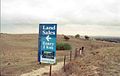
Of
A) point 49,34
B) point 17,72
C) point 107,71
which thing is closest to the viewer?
point 49,34

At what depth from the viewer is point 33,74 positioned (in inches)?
729

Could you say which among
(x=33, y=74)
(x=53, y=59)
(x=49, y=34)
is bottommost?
(x=33, y=74)

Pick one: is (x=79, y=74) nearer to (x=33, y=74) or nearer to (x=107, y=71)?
(x=107, y=71)

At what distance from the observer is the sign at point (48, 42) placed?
1261 centimetres

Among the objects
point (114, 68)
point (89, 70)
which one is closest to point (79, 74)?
point (89, 70)

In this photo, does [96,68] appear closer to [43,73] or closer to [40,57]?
[43,73]

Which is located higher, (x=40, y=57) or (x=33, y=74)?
(x=40, y=57)

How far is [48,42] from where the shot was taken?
12.8 m

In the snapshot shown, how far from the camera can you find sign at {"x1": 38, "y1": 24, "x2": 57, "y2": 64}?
12609 mm

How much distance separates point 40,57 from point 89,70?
4817 mm

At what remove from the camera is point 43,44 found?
12883 mm

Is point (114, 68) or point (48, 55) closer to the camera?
point (48, 55)

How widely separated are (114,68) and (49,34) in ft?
23.0

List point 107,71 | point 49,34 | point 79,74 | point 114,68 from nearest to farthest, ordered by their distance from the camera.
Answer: point 49,34, point 79,74, point 107,71, point 114,68
